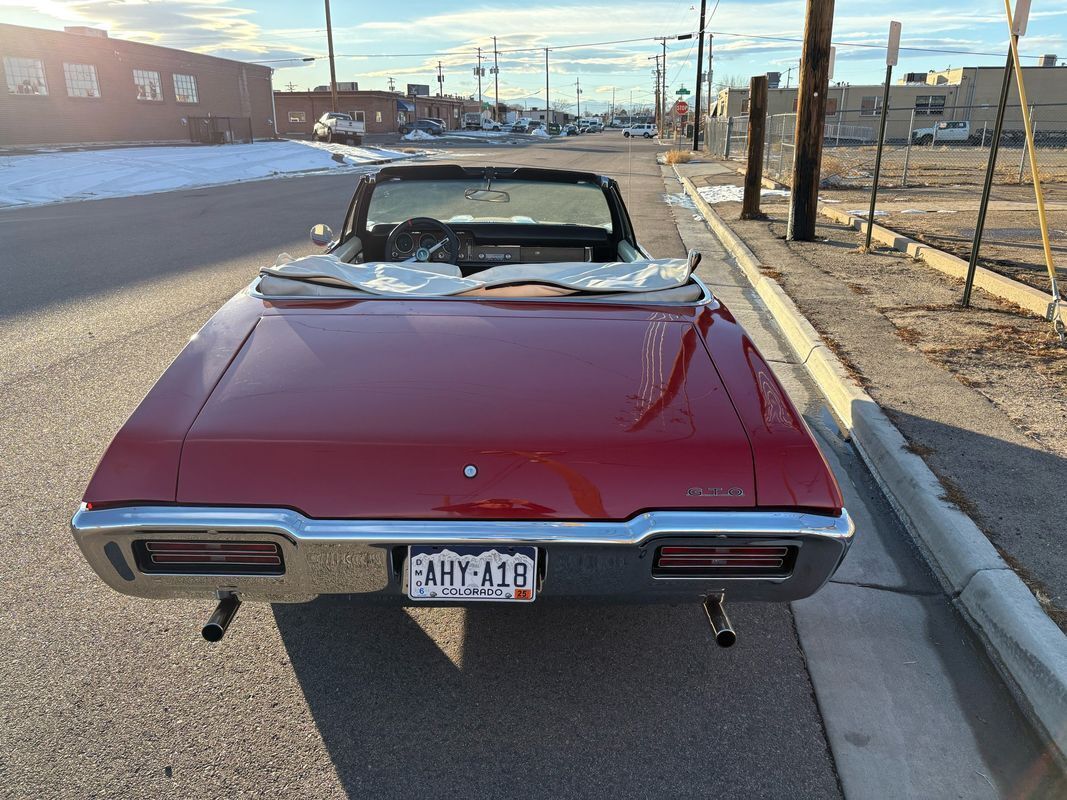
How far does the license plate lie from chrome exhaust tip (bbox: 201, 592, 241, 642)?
0.54 metres

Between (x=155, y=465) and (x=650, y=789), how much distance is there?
60.5 inches

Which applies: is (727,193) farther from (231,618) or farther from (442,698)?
(231,618)

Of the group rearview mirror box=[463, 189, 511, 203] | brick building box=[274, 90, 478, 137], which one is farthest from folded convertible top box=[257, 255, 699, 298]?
brick building box=[274, 90, 478, 137]

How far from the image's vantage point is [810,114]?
10484 mm

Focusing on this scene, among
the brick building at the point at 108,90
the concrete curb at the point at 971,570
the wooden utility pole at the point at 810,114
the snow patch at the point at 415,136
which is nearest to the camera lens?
the concrete curb at the point at 971,570

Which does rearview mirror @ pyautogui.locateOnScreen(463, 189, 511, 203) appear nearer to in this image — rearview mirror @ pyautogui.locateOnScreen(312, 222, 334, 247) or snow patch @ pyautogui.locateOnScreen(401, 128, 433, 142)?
rearview mirror @ pyautogui.locateOnScreen(312, 222, 334, 247)

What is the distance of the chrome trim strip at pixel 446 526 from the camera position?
202cm

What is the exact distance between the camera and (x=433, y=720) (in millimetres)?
2352

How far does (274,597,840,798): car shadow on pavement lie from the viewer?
84.4 inches

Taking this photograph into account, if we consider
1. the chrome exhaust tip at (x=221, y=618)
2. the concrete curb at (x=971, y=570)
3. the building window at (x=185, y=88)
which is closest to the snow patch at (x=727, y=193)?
the concrete curb at (x=971, y=570)

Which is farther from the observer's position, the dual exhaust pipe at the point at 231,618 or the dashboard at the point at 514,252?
the dashboard at the point at 514,252

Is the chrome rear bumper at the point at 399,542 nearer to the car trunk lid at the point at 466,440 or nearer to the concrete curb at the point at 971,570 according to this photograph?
the car trunk lid at the point at 466,440

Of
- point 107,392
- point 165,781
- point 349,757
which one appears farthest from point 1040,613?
point 107,392

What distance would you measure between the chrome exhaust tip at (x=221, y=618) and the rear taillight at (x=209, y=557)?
0.13 metres
